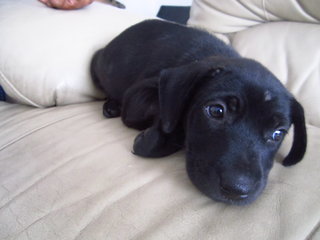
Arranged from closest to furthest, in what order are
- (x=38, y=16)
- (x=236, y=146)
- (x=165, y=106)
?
(x=236, y=146), (x=165, y=106), (x=38, y=16)

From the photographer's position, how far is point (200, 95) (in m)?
0.90

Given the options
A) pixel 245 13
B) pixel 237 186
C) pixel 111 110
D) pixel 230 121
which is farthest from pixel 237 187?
pixel 245 13

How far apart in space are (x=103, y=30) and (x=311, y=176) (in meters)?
1.14

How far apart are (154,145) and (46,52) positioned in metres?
0.69

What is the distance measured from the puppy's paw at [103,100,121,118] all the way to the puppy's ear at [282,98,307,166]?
2.25 feet

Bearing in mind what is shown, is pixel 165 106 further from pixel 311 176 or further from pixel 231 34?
pixel 231 34

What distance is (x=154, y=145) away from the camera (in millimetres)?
947

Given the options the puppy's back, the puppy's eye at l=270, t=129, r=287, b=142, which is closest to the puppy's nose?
the puppy's eye at l=270, t=129, r=287, b=142

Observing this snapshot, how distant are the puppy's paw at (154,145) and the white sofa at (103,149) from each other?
0.09ft

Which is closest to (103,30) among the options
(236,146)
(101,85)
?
(101,85)

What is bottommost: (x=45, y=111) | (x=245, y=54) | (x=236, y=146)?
(x=45, y=111)

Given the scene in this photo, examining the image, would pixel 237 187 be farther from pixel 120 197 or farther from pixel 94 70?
pixel 94 70

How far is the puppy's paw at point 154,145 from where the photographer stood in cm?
93

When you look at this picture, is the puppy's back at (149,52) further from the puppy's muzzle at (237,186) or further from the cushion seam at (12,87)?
the puppy's muzzle at (237,186)
